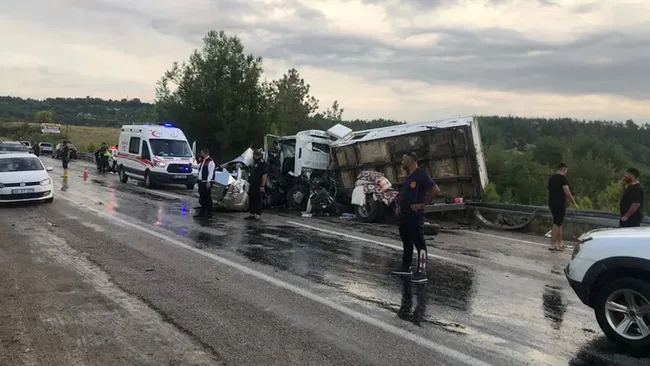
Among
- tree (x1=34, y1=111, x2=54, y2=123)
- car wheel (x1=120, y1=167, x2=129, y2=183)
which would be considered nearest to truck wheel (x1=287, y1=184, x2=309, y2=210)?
car wheel (x1=120, y1=167, x2=129, y2=183)

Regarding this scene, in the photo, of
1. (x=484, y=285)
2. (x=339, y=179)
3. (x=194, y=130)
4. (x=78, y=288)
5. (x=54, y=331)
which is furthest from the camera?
(x=194, y=130)

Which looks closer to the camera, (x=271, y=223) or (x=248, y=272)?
(x=248, y=272)

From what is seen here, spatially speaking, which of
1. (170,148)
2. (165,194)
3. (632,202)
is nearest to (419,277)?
(632,202)

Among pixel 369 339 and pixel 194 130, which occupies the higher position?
pixel 194 130

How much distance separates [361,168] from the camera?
626 inches

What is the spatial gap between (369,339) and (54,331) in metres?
2.87

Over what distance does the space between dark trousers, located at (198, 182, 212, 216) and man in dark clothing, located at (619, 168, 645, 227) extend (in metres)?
8.91

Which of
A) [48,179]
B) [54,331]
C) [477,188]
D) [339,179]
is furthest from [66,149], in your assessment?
[54,331]

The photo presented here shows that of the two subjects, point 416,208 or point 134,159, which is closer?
point 416,208

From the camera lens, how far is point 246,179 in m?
16.8

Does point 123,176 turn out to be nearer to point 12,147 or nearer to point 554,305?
point 12,147

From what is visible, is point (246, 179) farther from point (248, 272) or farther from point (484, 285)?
point (484, 285)

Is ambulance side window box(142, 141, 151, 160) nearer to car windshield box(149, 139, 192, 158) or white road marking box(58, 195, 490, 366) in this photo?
car windshield box(149, 139, 192, 158)

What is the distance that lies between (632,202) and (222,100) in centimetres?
3152
